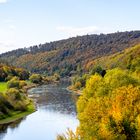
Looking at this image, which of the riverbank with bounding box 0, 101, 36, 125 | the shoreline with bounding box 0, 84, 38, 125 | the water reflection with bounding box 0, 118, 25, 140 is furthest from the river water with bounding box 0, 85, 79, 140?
the riverbank with bounding box 0, 101, 36, 125

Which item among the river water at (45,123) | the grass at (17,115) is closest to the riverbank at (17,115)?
the grass at (17,115)

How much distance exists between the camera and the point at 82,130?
64500 mm

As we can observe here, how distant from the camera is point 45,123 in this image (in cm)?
10881

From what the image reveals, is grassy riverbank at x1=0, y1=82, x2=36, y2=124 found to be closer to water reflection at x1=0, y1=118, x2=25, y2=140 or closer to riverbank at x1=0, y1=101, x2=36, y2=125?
riverbank at x1=0, y1=101, x2=36, y2=125

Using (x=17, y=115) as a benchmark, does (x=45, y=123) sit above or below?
below

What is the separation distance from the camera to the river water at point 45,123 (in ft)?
307

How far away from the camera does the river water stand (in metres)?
93.7

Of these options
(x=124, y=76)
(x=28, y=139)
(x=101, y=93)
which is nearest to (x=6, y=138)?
(x=28, y=139)

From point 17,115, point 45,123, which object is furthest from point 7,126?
point 17,115

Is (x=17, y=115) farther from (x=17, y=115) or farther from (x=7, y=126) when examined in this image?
(x=7, y=126)

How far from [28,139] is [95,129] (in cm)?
3349

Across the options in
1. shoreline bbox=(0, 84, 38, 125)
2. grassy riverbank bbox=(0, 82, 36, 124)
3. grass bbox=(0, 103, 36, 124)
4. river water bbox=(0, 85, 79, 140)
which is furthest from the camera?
grassy riverbank bbox=(0, 82, 36, 124)

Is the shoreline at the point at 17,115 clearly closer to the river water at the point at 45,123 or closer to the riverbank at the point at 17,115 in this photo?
the riverbank at the point at 17,115

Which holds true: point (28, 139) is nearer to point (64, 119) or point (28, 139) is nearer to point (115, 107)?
point (64, 119)
